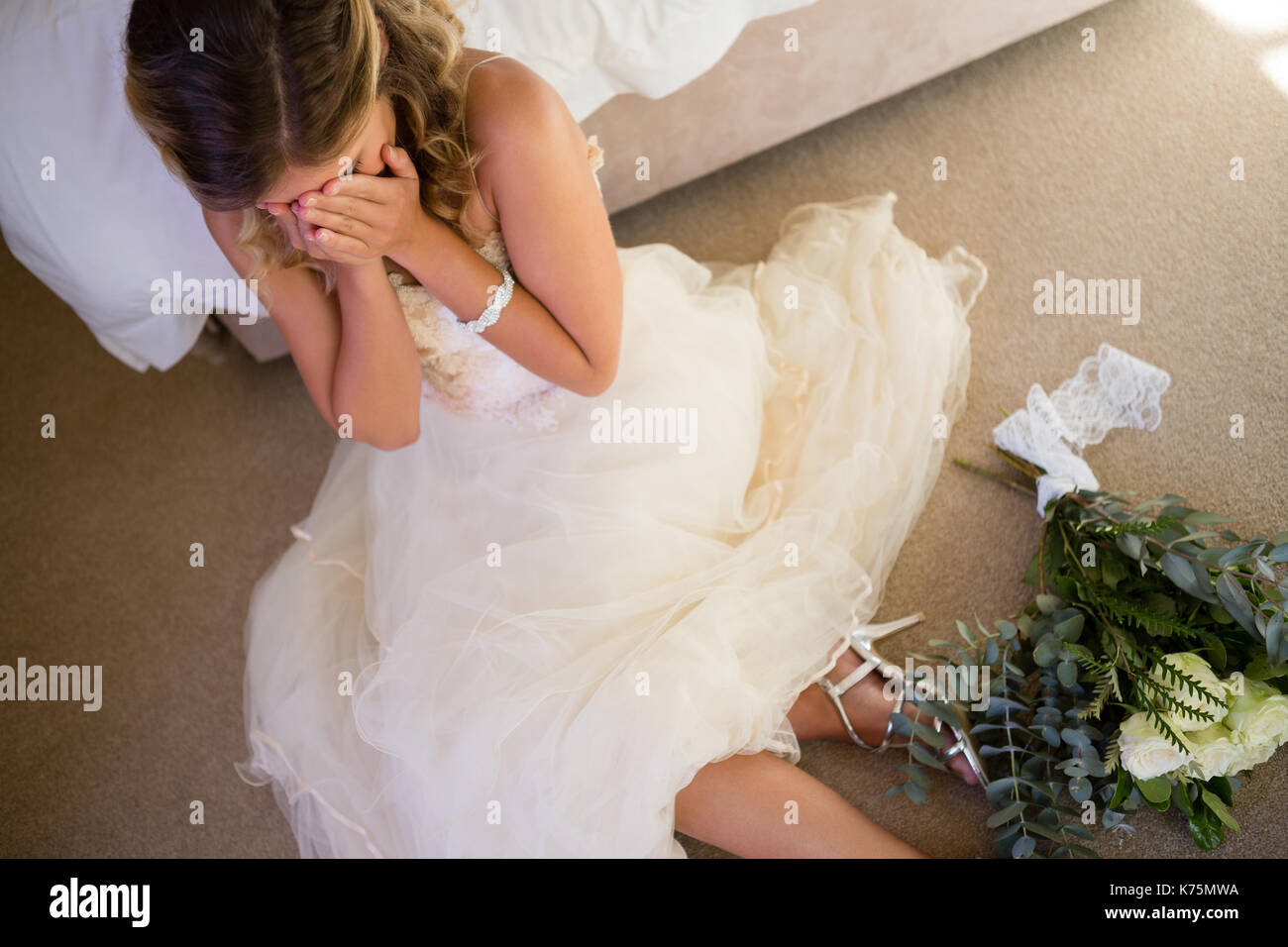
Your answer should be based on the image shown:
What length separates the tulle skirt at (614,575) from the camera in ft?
3.79

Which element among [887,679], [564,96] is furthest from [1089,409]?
[564,96]

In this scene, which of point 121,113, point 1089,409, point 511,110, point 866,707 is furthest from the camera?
point 1089,409

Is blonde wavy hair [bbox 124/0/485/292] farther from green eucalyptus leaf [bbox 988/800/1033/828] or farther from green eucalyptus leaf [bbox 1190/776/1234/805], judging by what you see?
green eucalyptus leaf [bbox 1190/776/1234/805]

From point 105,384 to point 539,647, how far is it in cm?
129

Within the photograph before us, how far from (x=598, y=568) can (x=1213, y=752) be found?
77 centimetres

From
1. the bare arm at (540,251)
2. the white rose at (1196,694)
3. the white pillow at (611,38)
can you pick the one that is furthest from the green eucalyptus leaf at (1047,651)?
the white pillow at (611,38)

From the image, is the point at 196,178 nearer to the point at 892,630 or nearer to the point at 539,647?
the point at 539,647

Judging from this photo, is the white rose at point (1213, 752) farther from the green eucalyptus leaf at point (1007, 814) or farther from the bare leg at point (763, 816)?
the bare leg at point (763, 816)

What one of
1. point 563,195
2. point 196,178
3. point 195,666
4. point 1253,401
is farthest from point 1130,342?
point 195,666

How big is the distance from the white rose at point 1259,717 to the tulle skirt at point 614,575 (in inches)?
17.9

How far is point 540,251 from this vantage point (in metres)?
1.13

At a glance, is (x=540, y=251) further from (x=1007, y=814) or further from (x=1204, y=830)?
(x=1204, y=830)

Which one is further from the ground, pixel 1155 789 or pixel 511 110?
pixel 511 110
